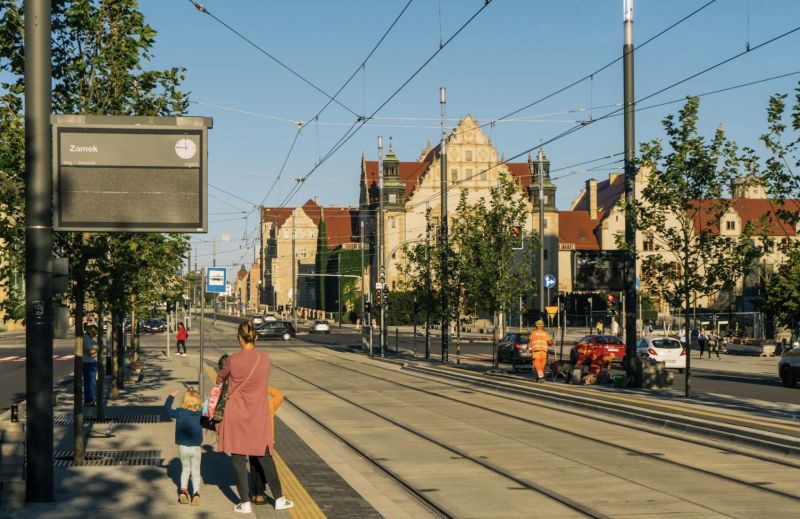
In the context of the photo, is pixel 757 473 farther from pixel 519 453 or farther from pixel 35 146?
pixel 35 146

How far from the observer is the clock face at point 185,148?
1190 centimetres

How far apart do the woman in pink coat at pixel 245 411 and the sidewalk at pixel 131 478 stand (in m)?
0.54

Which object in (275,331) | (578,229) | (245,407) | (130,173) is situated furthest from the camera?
(578,229)

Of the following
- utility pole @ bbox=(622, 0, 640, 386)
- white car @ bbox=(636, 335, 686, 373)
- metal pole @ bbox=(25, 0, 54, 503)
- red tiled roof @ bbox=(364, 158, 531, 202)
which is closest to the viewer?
metal pole @ bbox=(25, 0, 54, 503)

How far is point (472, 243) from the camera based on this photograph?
37.2m

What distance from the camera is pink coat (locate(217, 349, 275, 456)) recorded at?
9.63m

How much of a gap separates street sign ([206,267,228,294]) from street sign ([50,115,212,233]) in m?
10.4

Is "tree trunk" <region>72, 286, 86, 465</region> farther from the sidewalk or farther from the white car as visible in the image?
the white car

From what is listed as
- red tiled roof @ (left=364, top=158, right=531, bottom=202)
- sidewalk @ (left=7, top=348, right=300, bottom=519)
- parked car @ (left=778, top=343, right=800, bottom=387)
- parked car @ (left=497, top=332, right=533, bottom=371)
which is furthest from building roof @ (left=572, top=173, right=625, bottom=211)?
sidewalk @ (left=7, top=348, right=300, bottom=519)

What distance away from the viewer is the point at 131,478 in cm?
1173

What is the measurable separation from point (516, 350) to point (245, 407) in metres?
31.2

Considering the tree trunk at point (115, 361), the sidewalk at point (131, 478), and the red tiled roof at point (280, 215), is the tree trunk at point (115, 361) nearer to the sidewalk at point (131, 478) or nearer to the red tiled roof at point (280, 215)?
the sidewalk at point (131, 478)

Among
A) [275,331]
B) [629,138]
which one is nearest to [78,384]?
[629,138]

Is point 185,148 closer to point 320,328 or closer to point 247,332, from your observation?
point 247,332
